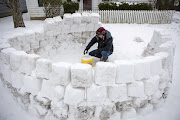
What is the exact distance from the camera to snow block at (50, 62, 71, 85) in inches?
87.0

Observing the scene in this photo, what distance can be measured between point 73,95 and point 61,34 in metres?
3.92

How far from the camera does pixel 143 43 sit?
256 inches

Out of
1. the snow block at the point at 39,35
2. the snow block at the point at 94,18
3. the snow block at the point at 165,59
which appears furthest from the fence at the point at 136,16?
the snow block at the point at 165,59

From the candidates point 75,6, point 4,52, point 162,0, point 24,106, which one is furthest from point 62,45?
point 162,0

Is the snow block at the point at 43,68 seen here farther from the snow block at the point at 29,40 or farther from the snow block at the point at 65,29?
the snow block at the point at 65,29

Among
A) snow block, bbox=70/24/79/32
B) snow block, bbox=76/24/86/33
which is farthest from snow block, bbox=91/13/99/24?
snow block, bbox=70/24/79/32

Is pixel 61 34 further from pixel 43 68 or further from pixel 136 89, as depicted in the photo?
pixel 136 89

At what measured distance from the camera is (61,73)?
2.22 meters

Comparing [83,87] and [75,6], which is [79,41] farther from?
[75,6]

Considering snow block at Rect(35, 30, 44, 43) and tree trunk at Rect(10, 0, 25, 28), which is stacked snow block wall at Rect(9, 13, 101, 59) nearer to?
snow block at Rect(35, 30, 44, 43)

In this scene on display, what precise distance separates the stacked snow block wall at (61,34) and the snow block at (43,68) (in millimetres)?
2354

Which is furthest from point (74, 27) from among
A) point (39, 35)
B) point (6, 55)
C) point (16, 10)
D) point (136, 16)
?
point (136, 16)

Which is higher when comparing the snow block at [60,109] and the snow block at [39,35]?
the snow block at [39,35]

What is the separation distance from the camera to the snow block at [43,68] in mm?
2361
